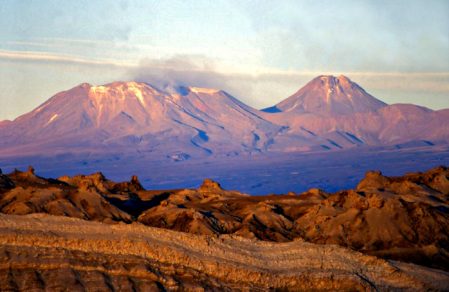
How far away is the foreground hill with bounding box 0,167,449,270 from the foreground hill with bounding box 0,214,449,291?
1935 inches

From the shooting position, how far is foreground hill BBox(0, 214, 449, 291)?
117ft

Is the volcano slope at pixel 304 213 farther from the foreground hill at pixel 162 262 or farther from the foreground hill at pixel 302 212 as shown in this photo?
the foreground hill at pixel 162 262

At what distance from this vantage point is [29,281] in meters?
34.4

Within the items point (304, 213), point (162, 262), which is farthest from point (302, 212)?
point (162, 262)

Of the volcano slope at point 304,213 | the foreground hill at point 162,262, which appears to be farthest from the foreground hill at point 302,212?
the foreground hill at point 162,262

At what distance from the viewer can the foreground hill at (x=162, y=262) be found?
35531 mm

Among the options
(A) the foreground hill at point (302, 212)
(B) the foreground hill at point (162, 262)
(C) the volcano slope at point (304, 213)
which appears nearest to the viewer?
(B) the foreground hill at point (162, 262)

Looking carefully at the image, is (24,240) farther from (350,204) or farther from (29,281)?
(350,204)

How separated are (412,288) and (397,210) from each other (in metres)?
69.5

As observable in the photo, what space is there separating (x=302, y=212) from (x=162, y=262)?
297 ft

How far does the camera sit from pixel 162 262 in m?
37.8

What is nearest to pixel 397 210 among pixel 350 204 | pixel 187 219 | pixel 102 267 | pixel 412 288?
pixel 350 204

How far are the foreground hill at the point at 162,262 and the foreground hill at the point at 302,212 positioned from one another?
161 feet

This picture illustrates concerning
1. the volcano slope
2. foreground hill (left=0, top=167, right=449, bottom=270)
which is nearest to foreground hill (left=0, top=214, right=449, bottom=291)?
the volcano slope
